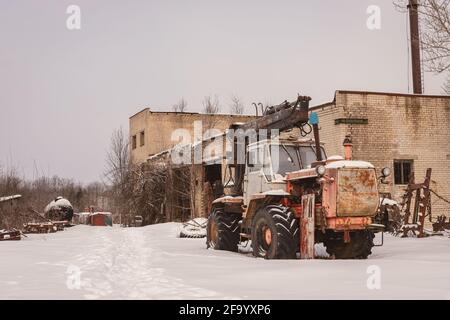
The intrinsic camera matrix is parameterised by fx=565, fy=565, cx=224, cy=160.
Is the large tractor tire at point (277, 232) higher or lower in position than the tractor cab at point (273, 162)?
lower

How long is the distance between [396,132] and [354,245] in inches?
414

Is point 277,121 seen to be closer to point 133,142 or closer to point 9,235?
point 9,235

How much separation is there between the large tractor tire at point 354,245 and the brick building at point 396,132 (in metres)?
9.03

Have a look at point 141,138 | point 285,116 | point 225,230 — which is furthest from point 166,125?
point 285,116

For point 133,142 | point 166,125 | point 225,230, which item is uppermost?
point 166,125

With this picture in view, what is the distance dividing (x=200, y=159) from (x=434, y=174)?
1030 cm

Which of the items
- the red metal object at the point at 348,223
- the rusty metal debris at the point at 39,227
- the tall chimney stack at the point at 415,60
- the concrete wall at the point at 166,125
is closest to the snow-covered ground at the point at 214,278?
the red metal object at the point at 348,223

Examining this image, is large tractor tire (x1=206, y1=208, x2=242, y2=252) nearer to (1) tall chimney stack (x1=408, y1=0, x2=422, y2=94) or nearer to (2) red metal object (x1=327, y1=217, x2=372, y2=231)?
(2) red metal object (x1=327, y1=217, x2=372, y2=231)

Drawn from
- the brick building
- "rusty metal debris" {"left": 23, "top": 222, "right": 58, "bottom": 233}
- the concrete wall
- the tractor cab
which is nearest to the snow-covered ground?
the tractor cab

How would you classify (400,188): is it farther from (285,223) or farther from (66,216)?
(66,216)

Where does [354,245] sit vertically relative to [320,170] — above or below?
below

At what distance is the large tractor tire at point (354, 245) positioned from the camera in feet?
33.4

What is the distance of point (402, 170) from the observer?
1994 centimetres

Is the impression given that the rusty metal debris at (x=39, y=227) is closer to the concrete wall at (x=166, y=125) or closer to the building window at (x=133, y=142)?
the concrete wall at (x=166, y=125)
